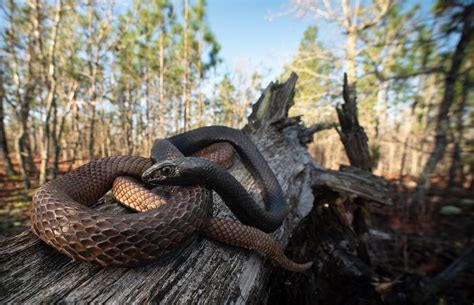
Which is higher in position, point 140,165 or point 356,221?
point 140,165

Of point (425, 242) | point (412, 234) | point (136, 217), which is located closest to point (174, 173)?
point (136, 217)

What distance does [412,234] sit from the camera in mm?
5918

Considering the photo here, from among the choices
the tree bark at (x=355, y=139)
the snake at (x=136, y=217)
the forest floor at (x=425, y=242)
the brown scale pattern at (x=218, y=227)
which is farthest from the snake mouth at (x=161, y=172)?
the tree bark at (x=355, y=139)

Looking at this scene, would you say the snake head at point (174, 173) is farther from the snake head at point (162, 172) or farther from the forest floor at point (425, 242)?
the forest floor at point (425, 242)

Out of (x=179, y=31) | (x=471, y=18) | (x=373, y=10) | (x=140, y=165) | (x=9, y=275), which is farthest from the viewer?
(x=179, y=31)

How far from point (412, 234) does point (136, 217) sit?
23.1ft

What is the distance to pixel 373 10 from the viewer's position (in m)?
9.49

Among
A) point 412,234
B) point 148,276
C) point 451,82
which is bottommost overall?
point 412,234

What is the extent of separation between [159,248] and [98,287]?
0.35m

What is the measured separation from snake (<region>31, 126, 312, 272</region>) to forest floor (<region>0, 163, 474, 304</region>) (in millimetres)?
813

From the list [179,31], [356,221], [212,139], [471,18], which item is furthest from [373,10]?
[179,31]

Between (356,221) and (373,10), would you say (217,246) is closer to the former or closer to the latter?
(356,221)

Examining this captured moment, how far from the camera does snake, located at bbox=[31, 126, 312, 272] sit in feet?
4.24

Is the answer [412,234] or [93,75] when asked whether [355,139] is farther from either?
[93,75]
